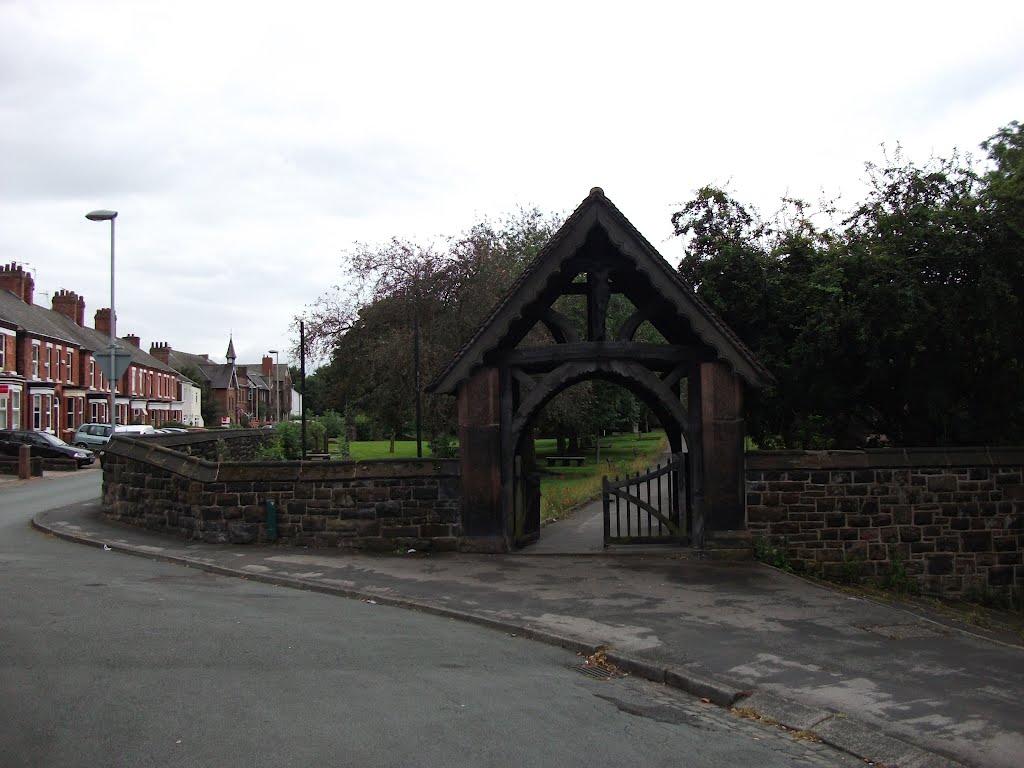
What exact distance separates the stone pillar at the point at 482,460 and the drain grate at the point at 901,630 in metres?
5.77

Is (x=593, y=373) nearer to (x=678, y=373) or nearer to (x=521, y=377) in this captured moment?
(x=521, y=377)

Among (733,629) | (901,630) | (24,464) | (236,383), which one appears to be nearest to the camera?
(733,629)

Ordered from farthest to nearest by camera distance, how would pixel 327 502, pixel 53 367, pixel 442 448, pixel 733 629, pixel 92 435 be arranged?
1. pixel 53 367
2. pixel 92 435
3. pixel 442 448
4. pixel 327 502
5. pixel 733 629

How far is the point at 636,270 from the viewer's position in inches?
505

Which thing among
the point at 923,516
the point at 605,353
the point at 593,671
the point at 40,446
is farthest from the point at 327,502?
the point at 40,446

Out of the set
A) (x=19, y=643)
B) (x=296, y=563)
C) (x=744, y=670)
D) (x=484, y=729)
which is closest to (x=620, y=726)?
(x=484, y=729)

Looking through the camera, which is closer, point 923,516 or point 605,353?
point 605,353

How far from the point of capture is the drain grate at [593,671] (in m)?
7.38

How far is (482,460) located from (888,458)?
6290 mm

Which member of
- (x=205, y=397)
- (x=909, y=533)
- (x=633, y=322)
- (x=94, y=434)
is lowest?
(x=909, y=533)

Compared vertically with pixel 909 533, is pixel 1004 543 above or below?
below

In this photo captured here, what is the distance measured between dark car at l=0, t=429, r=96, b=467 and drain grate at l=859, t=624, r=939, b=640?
116 feet

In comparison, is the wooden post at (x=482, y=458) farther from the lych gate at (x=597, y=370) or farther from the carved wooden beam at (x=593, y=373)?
the carved wooden beam at (x=593, y=373)

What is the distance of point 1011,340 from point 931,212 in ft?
8.55
